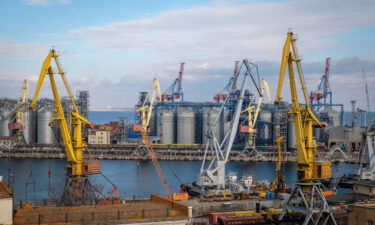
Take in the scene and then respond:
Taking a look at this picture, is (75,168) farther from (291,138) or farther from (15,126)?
(291,138)

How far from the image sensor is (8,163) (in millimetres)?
78938

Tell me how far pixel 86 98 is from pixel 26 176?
31.0 metres

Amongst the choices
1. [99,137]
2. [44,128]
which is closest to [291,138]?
[99,137]

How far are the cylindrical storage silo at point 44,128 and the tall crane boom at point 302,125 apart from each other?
2635 inches

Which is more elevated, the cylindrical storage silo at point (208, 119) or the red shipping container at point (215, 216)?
the cylindrical storage silo at point (208, 119)

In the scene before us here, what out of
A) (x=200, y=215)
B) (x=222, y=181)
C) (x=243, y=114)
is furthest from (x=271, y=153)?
(x=200, y=215)

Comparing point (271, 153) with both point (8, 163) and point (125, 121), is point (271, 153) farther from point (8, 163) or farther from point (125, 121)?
point (8, 163)

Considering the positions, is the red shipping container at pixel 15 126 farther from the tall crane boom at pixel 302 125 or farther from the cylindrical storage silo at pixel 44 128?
the tall crane boom at pixel 302 125

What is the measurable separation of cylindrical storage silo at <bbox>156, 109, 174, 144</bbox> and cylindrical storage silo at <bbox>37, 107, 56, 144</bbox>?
57.6 feet

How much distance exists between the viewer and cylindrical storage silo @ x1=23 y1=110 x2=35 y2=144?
319 ft

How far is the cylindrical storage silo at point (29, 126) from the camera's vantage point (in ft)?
319

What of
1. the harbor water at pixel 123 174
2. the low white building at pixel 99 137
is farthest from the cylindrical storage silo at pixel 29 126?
the harbor water at pixel 123 174

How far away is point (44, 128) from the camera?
96.8m

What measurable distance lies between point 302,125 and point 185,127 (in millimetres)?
65864
